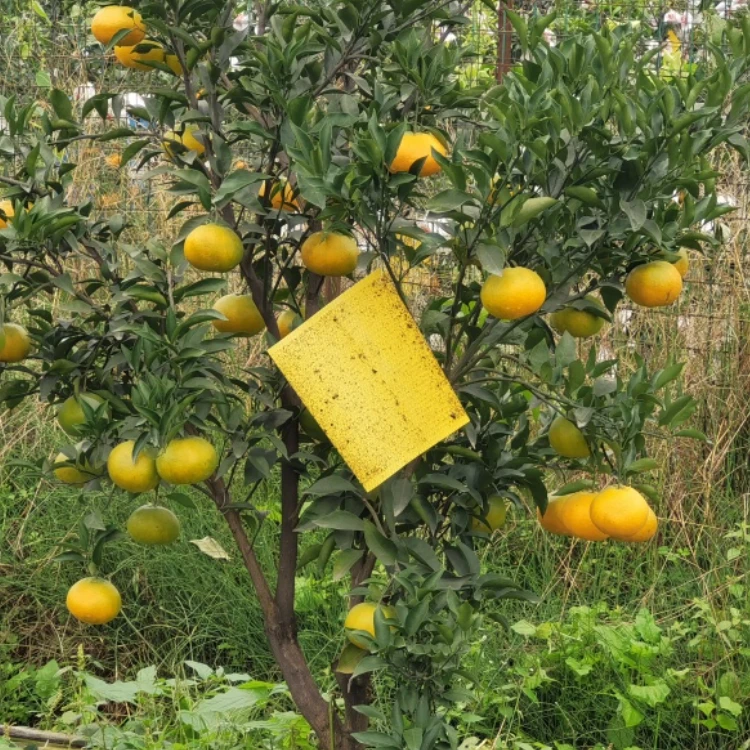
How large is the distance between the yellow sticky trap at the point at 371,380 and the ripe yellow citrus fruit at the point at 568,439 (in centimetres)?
14

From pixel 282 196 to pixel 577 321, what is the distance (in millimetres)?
475

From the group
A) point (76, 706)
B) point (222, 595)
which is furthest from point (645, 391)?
point (222, 595)

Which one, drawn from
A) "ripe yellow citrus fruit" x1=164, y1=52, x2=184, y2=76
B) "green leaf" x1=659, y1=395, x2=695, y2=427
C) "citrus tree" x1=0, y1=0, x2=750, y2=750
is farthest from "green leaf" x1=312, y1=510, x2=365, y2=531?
"ripe yellow citrus fruit" x1=164, y1=52, x2=184, y2=76

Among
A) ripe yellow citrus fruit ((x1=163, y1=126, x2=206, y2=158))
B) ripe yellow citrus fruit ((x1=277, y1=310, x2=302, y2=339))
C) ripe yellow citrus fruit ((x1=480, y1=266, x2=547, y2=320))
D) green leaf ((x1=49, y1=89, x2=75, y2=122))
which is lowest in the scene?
ripe yellow citrus fruit ((x1=277, y1=310, x2=302, y2=339))

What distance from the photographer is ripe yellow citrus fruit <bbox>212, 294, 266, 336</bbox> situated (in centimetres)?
190

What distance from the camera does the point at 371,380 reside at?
67.4 inches

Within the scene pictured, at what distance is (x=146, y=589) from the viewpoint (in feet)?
11.0

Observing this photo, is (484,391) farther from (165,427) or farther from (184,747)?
(184,747)

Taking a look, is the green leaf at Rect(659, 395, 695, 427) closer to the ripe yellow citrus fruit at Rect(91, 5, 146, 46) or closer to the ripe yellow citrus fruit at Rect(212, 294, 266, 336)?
the ripe yellow citrus fruit at Rect(212, 294, 266, 336)

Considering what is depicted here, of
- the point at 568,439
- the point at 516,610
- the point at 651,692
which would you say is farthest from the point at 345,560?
the point at 516,610

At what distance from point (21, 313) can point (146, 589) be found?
1.31 m

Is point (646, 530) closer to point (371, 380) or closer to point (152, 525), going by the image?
point (371, 380)

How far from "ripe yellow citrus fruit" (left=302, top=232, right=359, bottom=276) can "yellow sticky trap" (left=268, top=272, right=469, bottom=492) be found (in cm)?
4

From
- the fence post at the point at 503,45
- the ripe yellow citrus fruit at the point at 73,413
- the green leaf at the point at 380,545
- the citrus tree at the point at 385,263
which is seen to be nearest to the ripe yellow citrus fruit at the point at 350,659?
the citrus tree at the point at 385,263
